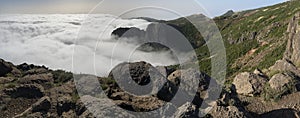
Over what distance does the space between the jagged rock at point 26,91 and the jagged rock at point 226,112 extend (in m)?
10.2

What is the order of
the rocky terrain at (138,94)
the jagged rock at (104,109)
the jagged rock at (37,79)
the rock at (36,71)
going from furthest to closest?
1. the rock at (36,71)
2. the jagged rock at (37,79)
3. the rocky terrain at (138,94)
4. the jagged rock at (104,109)

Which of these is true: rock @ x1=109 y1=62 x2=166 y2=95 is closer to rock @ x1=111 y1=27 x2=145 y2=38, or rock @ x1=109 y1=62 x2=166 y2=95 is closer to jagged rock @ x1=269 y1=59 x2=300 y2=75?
rock @ x1=111 y1=27 x2=145 y2=38

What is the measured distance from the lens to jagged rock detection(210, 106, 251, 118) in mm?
22359

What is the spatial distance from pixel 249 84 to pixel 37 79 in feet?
46.8

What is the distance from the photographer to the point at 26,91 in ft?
81.9

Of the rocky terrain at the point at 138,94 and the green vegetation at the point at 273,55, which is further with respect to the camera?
the green vegetation at the point at 273,55

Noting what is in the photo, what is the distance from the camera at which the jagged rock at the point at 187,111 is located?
20862 millimetres

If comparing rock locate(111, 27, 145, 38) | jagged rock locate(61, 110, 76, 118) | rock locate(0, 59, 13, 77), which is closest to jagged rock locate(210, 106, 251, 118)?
jagged rock locate(61, 110, 76, 118)

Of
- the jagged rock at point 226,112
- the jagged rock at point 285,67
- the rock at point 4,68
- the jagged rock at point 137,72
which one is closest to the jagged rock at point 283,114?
the jagged rock at point 226,112

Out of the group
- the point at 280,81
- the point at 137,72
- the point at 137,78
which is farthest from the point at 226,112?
the point at 280,81

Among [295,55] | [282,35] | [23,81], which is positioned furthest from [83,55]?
[282,35]

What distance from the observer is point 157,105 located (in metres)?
21.3

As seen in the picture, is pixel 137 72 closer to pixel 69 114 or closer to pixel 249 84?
pixel 69 114

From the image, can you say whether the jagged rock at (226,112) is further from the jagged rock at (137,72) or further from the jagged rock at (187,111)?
the jagged rock at (137,72)
